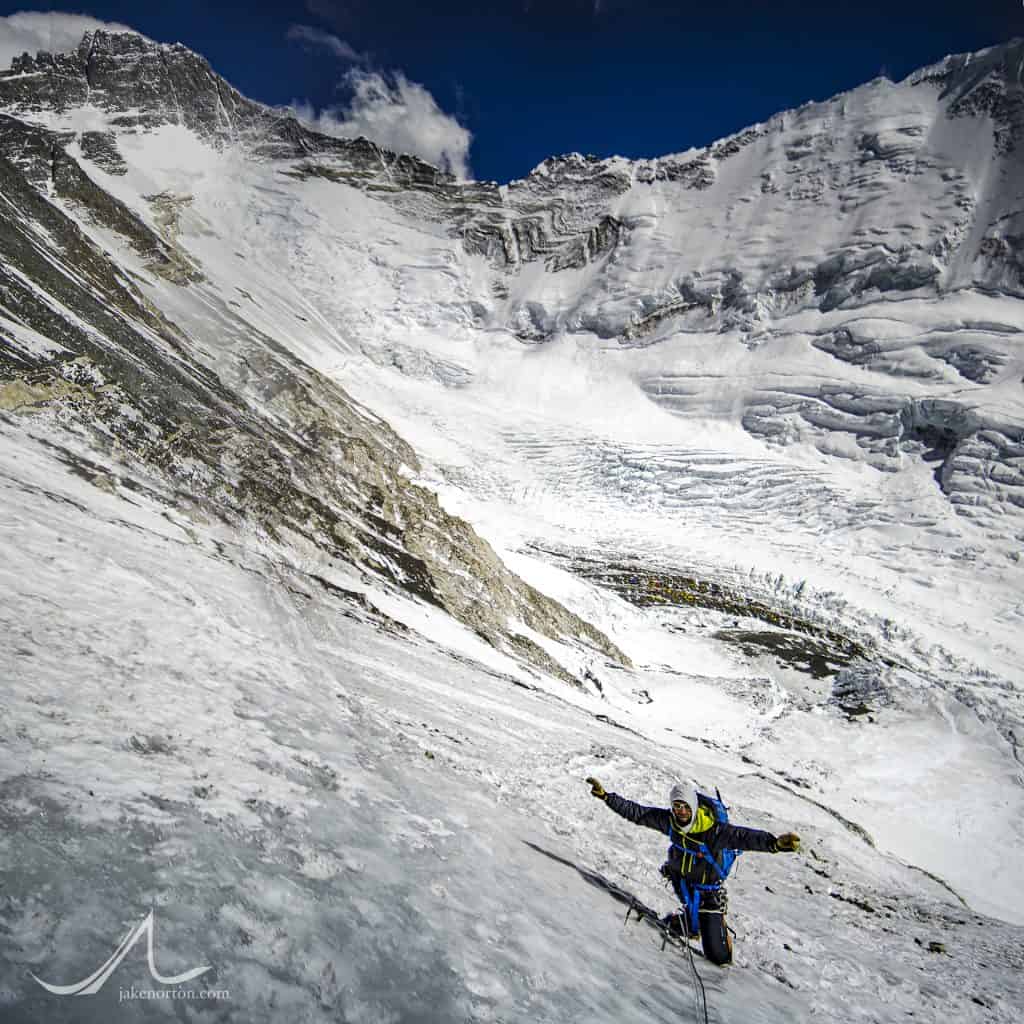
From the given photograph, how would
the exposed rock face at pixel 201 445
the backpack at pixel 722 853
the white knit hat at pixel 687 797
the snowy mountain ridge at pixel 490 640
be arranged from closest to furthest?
the snowy mountain ridge at pixel 490 640 < the backpack at pixel 722 853 < the white knit hat at pixel 687 797 < the exposed rock face at pixel 201 445

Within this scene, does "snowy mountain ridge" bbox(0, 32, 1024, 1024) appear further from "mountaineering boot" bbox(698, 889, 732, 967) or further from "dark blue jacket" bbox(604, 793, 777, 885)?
"dark blue jacket" bbox(604, 793, 777, 885)

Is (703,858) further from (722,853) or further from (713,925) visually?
(713,925)

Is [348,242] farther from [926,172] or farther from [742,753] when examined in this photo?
[742,753]

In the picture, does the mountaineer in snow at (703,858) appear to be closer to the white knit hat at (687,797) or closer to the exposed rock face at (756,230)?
the white knit hat at (687,797)

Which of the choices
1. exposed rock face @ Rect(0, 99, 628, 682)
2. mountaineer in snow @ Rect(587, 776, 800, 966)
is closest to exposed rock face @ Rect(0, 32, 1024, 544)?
exposed rock face @ Rect(0, 99, 628, 682)

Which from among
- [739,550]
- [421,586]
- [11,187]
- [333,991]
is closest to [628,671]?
[421,586]

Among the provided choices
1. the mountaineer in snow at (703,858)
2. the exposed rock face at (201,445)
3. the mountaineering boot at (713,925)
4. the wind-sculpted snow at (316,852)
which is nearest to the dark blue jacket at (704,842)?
the mountaineer in snow at (703,858)
